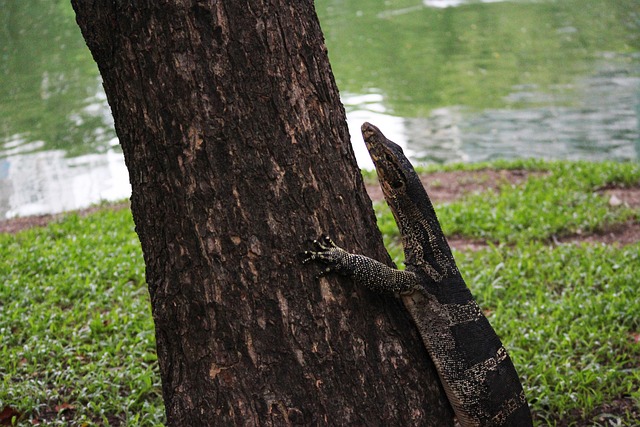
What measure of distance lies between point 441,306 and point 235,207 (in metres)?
1.06

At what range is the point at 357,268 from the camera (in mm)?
2650

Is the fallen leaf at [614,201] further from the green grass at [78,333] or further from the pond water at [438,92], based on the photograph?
the green grass at [78,333]

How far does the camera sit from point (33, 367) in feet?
14.6

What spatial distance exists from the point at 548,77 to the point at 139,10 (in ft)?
42.8

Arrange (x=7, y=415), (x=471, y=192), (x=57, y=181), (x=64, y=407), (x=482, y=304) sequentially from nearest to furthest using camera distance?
(x=7, y=415) < (x=64, y=407) < (x=482, y=304) < (x=471, y=192) < (x=57, y=181)

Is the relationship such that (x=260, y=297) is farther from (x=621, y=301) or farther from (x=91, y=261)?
(x=91, y=261)

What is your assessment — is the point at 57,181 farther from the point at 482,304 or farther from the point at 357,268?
the point at 357,268

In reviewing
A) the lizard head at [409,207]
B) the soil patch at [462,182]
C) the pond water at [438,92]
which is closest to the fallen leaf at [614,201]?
the soil patch at [462,182]

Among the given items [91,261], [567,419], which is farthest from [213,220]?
[91,261]

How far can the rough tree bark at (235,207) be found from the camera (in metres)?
2.46

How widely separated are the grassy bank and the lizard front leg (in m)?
1.68

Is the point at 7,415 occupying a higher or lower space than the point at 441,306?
lower

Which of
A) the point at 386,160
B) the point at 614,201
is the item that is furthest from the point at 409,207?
the point at 614,201

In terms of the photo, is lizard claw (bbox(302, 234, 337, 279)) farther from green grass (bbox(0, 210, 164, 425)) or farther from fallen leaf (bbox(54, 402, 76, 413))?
fallen leaf (bbox(54, 402, 76, 413))
